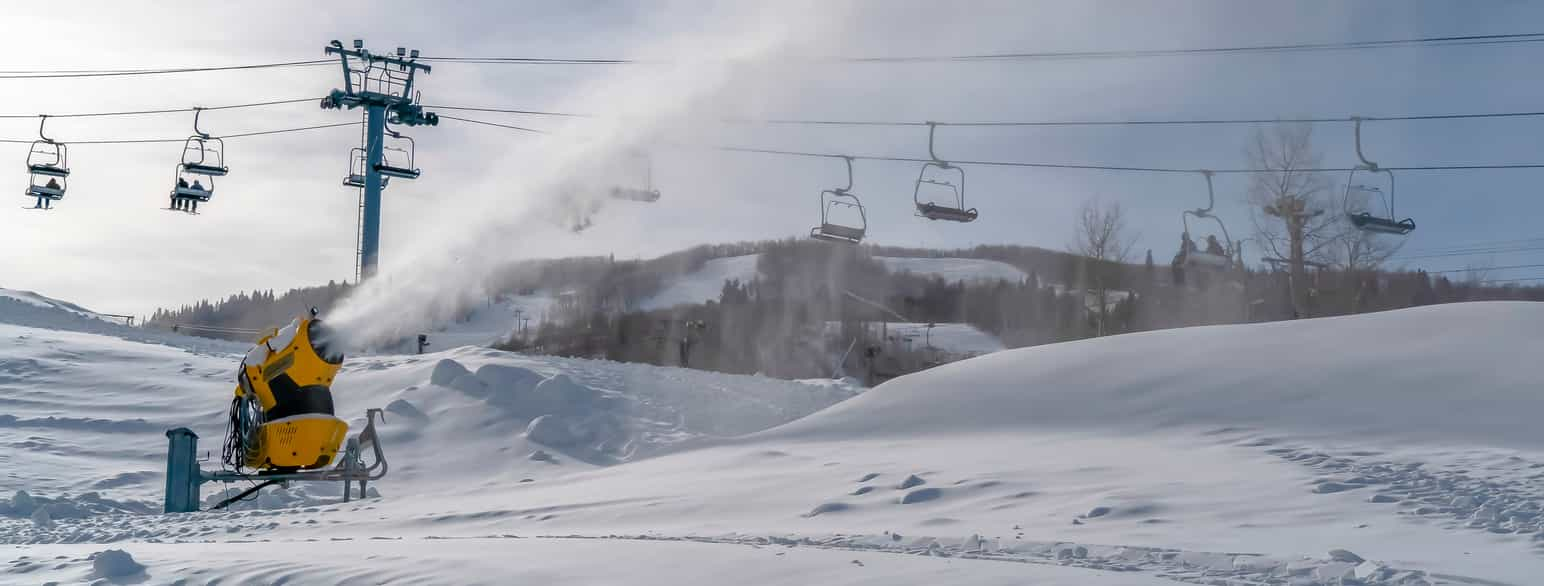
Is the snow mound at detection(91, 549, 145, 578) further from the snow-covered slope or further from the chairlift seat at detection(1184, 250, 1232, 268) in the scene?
the snow-covered slope

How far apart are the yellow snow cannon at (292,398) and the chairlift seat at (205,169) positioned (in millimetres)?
13370

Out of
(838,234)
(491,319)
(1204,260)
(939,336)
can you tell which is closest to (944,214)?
(838,234)

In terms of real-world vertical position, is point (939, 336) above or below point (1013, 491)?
above

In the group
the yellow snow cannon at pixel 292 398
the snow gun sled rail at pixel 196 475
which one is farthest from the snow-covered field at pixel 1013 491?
the yellow snow cannon at pixel 292 398

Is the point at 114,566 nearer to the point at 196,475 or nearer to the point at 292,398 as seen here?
the point at 292,398

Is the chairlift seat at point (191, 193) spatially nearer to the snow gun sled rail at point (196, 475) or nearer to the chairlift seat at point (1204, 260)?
the snow gun sled rail at point (196, 475)

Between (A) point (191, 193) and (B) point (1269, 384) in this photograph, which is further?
(A) point (191, 193)

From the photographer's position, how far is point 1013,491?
29.5 feet

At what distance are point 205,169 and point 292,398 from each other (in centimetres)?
1445

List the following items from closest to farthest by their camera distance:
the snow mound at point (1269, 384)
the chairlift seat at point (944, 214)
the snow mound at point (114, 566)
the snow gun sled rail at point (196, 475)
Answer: the snow mound at point (114, 566)
the snow mound at point (1269, 384)
the snow gun sled rail at point (196, 475)
the chairlift seat at point (944, 214)

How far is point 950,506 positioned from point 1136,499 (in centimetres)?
137

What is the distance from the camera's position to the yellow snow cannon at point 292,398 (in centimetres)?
1441

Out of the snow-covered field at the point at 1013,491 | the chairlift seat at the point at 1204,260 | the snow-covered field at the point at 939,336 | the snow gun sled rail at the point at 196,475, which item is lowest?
the snow gun sled rail at the point at 196,475

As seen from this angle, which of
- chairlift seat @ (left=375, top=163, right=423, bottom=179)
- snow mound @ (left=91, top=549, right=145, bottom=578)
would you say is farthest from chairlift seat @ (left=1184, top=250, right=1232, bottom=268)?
snow mound @ (left=91, top=549, right=145, bottom=578)
